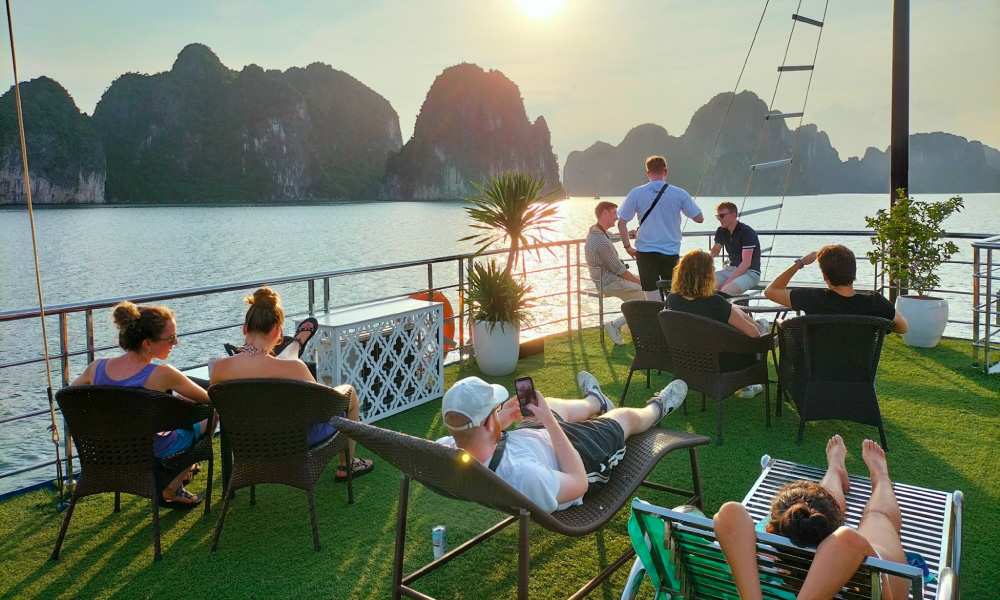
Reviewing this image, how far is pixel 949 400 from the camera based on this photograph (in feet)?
16.9

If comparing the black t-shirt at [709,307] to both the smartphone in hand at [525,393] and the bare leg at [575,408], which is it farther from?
the smartphone in hand at [525,393]

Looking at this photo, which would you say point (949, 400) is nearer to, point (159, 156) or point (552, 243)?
point (552, 243)

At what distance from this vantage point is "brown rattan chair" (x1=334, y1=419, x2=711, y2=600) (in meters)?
2.23

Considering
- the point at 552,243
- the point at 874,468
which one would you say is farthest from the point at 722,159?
the point at 874,468

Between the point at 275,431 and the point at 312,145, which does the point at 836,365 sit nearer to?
the point at 275,431

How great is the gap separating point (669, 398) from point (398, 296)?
3098 millimetres

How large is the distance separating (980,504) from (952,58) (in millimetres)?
9410

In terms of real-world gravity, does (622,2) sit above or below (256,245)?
above

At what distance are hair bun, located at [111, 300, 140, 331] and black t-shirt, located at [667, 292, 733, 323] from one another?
304cm

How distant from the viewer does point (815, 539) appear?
71.2 inches

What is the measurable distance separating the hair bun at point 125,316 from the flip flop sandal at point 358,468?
52.6 inches

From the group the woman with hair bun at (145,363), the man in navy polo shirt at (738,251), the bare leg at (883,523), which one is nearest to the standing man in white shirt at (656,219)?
the man in navy polo shirt at (738,251)

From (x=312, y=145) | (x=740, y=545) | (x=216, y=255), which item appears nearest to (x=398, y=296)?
(x=740, y=545)

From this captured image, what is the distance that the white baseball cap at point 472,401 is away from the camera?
2422mm
